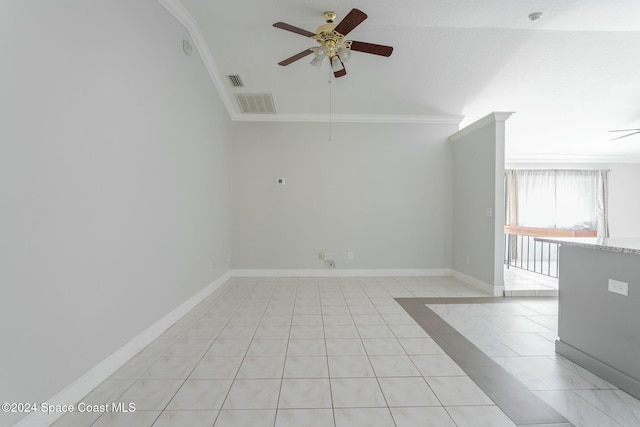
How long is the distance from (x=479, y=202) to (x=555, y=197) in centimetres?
508

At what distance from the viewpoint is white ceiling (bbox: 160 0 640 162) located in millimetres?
2801

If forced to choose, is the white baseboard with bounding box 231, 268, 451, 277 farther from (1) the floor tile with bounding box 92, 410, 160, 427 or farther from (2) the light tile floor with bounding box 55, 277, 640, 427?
(1) the floor tile with bounding box 92, 410, 160, 427

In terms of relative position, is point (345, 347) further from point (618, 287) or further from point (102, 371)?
point (618, 287)

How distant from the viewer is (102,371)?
1.79m

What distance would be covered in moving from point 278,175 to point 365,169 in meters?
1.57

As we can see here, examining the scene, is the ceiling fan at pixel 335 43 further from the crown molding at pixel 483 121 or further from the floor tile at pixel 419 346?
the floor tile at pixel 419 346

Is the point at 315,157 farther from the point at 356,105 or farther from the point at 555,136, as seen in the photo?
the point at 555,136

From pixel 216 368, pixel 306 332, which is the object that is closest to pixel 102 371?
pixel 216 368

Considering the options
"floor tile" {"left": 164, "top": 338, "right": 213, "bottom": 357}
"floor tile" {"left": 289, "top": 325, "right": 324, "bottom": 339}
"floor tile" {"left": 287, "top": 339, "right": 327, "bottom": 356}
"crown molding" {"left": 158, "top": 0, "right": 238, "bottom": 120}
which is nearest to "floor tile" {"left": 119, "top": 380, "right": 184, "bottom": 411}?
"floor tile" {"left": 164, "top": 338, "right": 213, "bottom": 357}

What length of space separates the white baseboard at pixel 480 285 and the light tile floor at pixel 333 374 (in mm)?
450

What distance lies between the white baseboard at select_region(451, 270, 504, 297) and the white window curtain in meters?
3.87

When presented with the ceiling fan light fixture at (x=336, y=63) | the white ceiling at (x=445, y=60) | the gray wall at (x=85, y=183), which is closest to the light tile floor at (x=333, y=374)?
the gray wall at (x=85, y=183)

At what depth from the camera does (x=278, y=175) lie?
4.66m

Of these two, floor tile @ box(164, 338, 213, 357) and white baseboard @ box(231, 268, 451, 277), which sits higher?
white baseboard @ box(231, 268, 451, 277)
